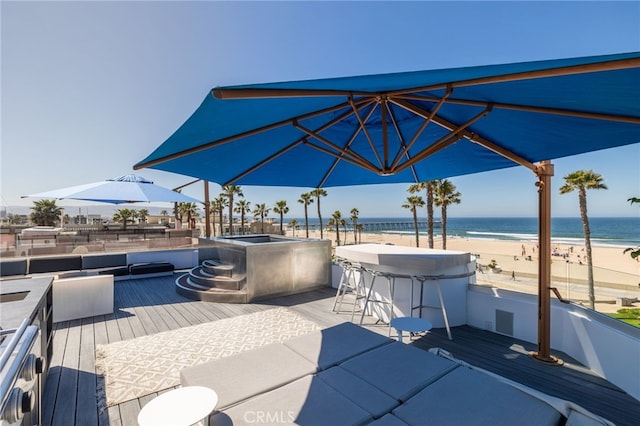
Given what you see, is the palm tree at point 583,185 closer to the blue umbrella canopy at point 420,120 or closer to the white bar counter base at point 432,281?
the white bar counter base at point 432,281

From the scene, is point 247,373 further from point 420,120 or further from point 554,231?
point 554,231

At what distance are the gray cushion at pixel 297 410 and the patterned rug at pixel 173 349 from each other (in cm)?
187

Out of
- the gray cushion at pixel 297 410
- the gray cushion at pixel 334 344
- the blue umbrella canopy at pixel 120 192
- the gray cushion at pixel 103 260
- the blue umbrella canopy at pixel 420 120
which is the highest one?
the blue umbrella canopy at pixel 420 120

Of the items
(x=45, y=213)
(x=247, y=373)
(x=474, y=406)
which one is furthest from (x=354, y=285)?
(x=45, y=213)

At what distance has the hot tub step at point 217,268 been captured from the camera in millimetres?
6390

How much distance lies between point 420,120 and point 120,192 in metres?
7.60

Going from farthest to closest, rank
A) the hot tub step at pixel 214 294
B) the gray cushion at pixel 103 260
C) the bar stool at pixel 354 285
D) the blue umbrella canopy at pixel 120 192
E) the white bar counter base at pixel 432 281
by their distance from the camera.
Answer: the gray cushion at pixel 103 260 → the blue umbrella canopy at pixel 120 192 → the hot tub step at pixel 214 294 → the bar stool at pixel 354 285 → the white bar counter base at pixel 432 281

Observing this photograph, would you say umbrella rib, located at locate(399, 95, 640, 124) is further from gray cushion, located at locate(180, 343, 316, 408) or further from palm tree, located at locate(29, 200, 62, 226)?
palm tree, located at locate(29, 200, 62, 226)

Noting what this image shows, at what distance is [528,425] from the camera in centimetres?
152

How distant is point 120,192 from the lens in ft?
23.9

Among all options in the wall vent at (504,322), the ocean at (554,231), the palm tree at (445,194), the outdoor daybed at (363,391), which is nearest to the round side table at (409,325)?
the outdoor daybed at (363,391)

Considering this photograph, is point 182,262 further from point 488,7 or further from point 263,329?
point 488,7

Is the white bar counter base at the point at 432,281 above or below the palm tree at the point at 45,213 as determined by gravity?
below

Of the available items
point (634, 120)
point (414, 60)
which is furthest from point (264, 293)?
point (414, 60)
